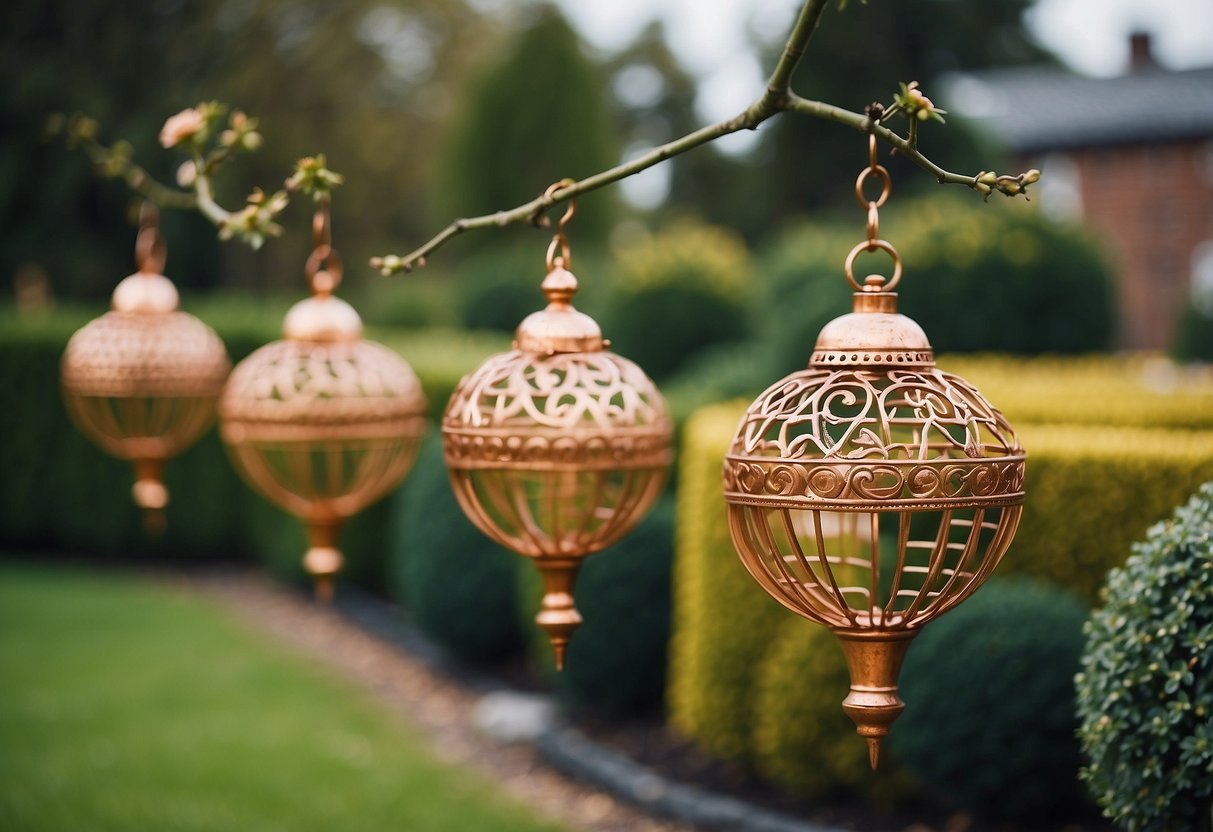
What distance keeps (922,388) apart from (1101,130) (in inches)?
1413

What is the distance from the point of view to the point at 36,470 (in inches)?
547

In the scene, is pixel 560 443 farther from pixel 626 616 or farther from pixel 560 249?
pixel 626 616

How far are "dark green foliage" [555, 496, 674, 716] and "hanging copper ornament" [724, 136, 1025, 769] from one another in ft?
16.7

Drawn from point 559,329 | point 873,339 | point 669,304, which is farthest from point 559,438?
point 669,304

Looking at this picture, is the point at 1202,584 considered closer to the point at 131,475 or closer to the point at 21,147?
the point at 131,475

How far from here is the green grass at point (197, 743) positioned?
21.1 ft

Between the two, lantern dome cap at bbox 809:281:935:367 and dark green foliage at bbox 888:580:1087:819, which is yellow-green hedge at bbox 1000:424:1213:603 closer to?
dark green foliage at bbox 888:580:1087:819

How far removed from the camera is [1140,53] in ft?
127

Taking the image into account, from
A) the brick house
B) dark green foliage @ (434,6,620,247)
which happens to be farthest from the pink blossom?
the brick house

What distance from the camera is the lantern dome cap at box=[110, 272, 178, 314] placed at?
3639 mm

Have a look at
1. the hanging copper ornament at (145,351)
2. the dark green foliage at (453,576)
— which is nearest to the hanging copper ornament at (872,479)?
the hanging copper ornament at (145,351)

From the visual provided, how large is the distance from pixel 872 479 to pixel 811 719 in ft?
13.1

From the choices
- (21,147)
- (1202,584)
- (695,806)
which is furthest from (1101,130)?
(1202,584)

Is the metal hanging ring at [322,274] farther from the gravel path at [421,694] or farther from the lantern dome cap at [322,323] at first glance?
the gravel path at [421,694]
